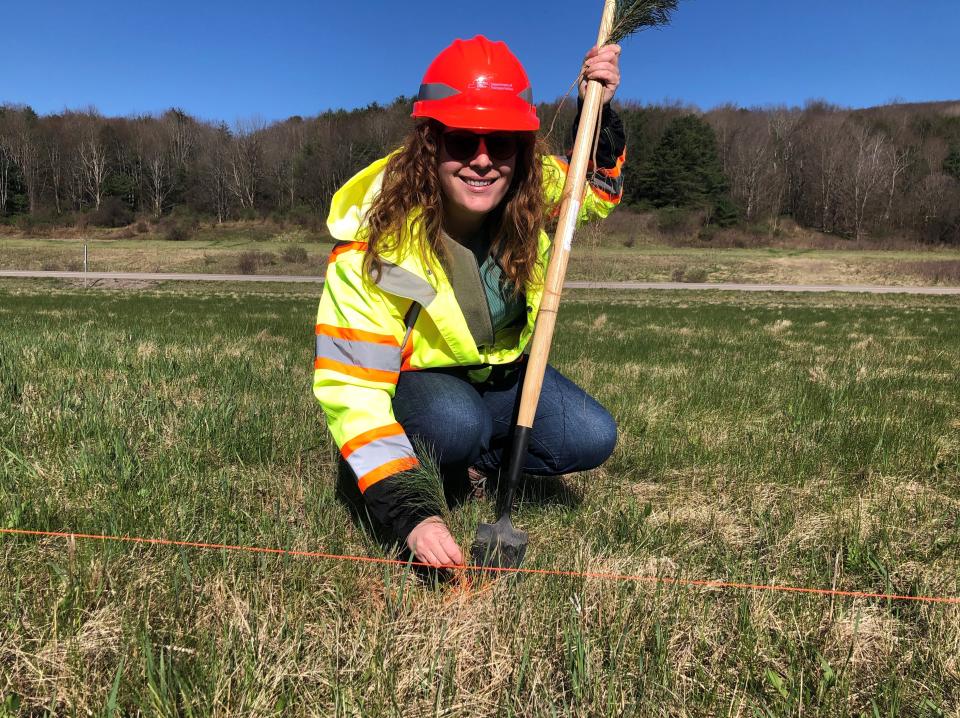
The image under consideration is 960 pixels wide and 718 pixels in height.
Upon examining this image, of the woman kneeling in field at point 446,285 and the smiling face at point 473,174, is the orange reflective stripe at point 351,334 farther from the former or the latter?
the smiling face at point 473,174

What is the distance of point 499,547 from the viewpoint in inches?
78.1

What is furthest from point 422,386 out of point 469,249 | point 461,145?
point 461,145

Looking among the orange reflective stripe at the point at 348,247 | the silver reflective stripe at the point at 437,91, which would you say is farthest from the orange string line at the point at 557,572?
the silver reflective stripe at the point at 437,91

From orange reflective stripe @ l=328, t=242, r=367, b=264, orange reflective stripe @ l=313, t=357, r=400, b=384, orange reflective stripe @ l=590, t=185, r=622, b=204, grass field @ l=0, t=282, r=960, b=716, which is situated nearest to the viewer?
grass field @ l=0, t=282, r=960, b=716

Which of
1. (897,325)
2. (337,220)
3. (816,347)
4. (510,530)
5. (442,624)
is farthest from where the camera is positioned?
(897,325)

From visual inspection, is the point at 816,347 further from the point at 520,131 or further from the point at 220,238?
the point at 220,238

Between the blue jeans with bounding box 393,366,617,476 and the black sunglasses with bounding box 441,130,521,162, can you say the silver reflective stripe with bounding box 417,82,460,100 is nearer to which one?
the black sunglasses with bounding box 441,130,521,162

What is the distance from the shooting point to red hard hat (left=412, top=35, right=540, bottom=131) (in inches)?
83.4

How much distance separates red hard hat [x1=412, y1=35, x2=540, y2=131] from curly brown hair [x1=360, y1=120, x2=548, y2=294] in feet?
0.42

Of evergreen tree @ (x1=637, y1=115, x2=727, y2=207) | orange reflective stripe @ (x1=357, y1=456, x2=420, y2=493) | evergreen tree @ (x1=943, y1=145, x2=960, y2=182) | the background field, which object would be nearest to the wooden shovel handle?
orange reflective stripe @ (x1=357, y1=456, x2=420, y2=493)

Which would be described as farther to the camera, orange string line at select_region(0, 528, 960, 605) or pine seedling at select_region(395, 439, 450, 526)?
pine seedling at select_region(395, 439, 450, 526)

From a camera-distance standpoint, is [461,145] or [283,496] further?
[283,496]

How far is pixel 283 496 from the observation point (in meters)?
2.54

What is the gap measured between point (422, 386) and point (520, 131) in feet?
3.18
